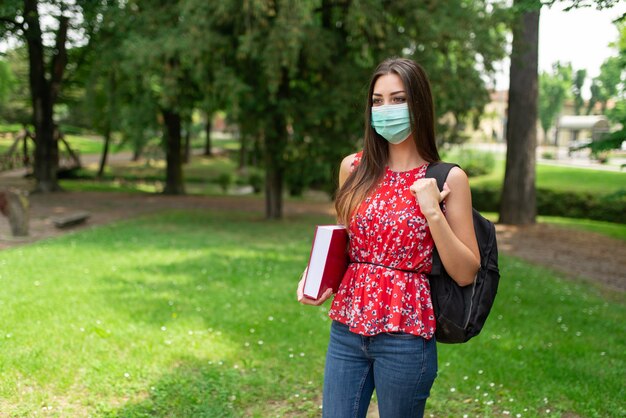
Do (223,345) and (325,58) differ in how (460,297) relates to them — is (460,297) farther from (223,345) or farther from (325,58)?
(325,58)

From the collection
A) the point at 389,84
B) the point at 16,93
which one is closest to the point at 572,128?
the point at 16,93

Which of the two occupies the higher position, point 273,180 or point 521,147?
point 521,147

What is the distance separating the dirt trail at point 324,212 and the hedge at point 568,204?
15.2 feet

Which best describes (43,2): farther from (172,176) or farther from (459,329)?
(459,329)

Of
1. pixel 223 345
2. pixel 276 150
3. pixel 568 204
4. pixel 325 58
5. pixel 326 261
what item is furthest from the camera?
pixel 568 204

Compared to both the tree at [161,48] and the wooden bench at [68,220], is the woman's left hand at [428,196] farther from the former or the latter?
the wooden bench at [68,220]

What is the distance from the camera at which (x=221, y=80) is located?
12.5 m

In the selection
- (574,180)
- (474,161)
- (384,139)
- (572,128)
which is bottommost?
(574,180)

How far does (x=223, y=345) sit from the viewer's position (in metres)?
5.81

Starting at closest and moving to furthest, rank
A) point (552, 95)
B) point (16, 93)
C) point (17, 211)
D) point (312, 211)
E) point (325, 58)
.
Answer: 1. point (17, 211)
2. point (325, 58)
3. point (312, 211)
4. point (16, 93)
5. point (552, 95)

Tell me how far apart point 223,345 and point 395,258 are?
12.1 feet

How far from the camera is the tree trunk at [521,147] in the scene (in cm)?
1662

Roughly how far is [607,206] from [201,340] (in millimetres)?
17716

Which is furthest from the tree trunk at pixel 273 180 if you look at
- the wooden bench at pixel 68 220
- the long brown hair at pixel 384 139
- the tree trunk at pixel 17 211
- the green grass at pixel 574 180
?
the long brown hair at pixel 384 139
